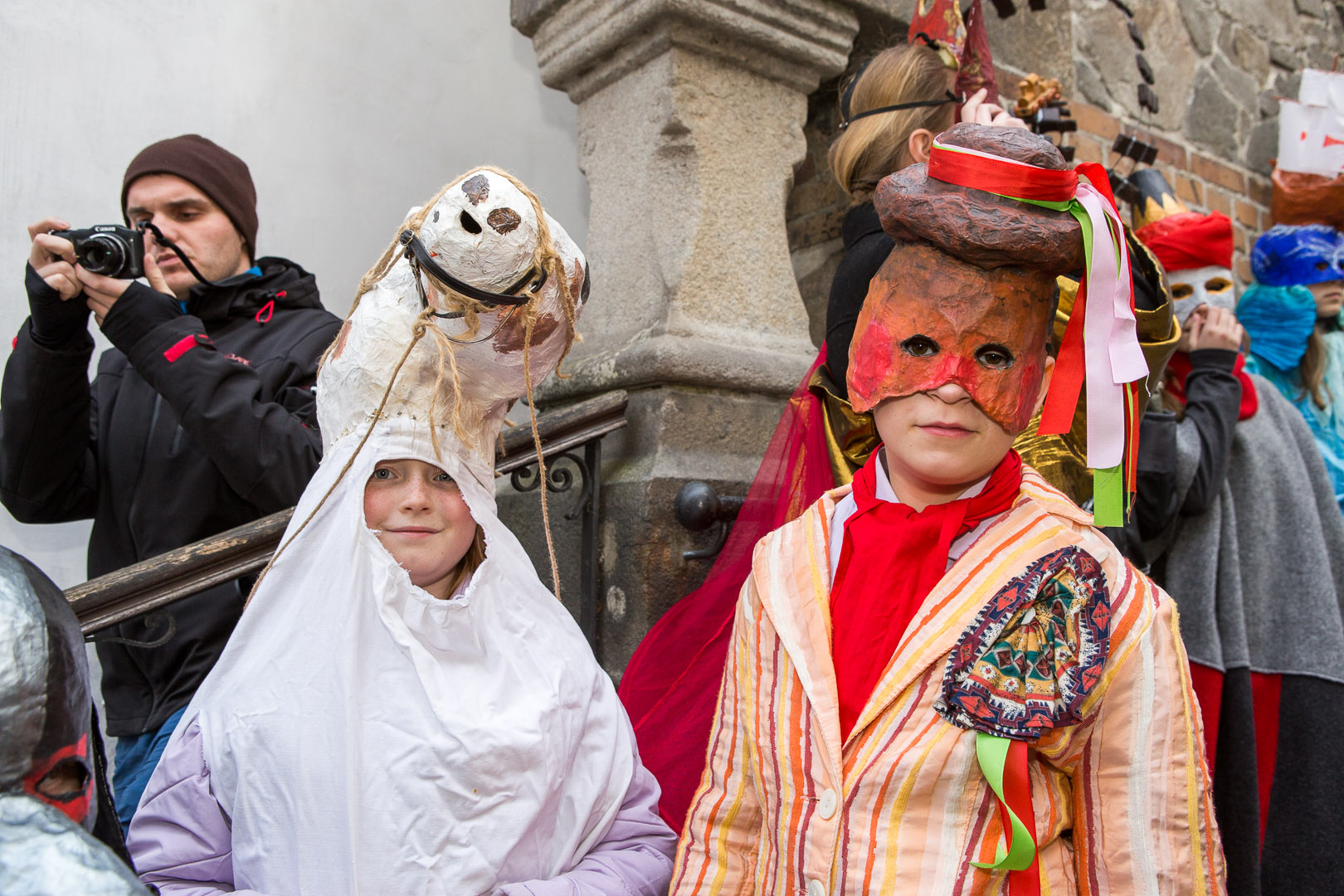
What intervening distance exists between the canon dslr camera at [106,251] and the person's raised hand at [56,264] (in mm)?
14

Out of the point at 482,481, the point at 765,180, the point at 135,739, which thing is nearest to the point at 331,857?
the point at 482,481

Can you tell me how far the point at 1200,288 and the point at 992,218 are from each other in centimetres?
162

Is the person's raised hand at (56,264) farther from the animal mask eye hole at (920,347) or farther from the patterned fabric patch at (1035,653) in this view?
the patterned fabric patch at (1035,653)

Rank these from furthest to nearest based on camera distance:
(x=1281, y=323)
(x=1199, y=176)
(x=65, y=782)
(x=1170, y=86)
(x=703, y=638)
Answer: (x=1199, y=176) → (x=1170, y=86) → (x=1281, y=323) → (x=703, y=638) → (x=65, y=782)

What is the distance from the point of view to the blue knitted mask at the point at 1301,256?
343 centimetres

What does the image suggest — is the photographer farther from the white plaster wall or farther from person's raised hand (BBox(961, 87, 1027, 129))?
person's raised hand (BBox(961, 87, 1027, 129))

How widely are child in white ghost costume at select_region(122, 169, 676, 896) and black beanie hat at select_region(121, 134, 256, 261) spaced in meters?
0.88

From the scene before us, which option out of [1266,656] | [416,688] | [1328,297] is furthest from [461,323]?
[1328,297]

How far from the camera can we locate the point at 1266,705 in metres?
2.23

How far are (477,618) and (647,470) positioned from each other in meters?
0.94

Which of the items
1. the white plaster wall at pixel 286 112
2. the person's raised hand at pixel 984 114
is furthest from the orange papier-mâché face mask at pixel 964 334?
the white plaster wall at pixel 286 112

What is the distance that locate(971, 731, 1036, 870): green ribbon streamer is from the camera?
1047 mm

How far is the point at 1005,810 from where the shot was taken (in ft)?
3.50

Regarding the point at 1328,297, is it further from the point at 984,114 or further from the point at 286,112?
the point at 286,112
